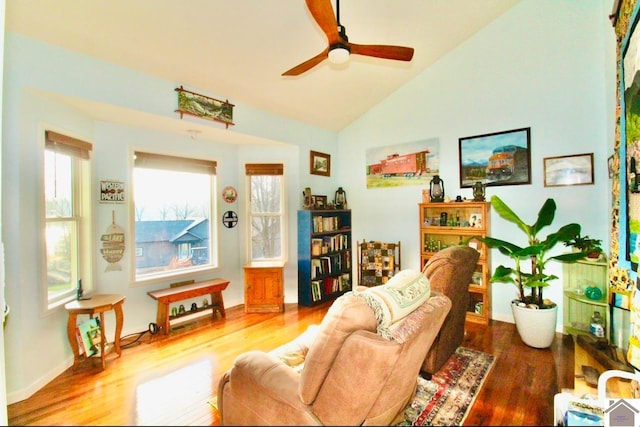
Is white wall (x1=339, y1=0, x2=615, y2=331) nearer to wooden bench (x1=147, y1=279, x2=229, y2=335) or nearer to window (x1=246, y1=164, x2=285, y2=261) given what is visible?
window (x1=246, y1=164, x2=285, y2=261)

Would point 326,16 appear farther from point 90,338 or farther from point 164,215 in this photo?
point 90,338

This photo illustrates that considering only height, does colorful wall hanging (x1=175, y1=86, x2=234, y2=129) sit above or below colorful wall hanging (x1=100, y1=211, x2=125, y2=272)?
above

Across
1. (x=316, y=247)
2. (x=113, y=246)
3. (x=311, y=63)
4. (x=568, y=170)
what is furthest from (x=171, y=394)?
(x=568, y=170)

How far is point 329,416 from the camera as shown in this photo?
788 mm

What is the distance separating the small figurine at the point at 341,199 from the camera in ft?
13.8

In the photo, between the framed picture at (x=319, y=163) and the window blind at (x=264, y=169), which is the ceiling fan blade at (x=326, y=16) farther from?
the framed picture at (x=319, y=163)

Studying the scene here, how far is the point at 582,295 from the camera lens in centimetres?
255

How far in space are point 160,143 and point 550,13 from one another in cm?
412

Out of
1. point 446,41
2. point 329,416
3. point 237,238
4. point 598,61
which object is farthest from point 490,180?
point 329,416

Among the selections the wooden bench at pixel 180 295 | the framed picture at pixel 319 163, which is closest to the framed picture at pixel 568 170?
the framed picture at pixel 319 163

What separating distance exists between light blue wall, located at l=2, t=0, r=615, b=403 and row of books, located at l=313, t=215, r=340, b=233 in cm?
33

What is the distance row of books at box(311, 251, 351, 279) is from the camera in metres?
3.16

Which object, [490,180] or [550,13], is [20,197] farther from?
[550,13]

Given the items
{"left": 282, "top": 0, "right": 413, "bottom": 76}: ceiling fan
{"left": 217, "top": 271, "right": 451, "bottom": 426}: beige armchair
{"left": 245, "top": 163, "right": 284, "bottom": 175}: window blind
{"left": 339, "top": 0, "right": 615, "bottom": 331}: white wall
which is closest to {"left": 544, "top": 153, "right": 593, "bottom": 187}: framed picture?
{"left": 339, "top": 0, "right": 615, "bottom": 331}: white wall
